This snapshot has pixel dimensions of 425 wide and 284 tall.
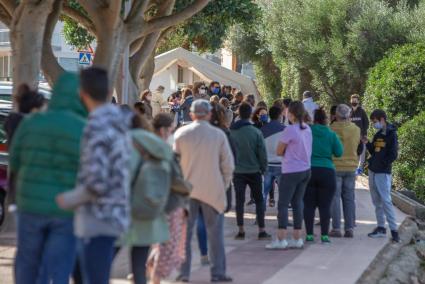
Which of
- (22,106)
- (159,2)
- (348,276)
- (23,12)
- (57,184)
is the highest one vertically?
(159,2)

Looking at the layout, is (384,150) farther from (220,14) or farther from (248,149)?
(220,14)

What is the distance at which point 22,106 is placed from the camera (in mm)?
7945

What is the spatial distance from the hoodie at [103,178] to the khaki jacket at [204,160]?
338cm

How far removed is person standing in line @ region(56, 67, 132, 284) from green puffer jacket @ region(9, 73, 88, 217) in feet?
0.81

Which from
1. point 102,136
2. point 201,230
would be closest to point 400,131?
point 201,230

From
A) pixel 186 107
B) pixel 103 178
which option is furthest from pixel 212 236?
pixel 186 107

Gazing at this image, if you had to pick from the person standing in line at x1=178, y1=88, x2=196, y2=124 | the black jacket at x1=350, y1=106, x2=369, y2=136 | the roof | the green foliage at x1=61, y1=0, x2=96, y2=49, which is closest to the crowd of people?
the black jacket at x1=350, y1=106, x2=369, y2=136

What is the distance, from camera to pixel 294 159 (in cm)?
1170

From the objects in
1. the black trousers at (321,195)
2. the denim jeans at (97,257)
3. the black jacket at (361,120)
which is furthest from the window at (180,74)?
the denim jeans at (97,257)

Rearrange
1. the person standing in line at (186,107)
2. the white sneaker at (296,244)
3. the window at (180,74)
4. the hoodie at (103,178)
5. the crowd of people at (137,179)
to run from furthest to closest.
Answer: the window at (180,74) < the person standing in line at (186,107) < the white sneaker at (296,244) < the crowd of people at (137,179) < the hoodie at (103,178)

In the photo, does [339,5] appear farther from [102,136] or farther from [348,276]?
[102,136]

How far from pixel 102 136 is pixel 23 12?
7440mm

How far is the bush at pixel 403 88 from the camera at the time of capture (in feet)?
76.5

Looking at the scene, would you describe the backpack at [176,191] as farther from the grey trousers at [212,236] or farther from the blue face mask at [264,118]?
the blue face mask at [264,118]
